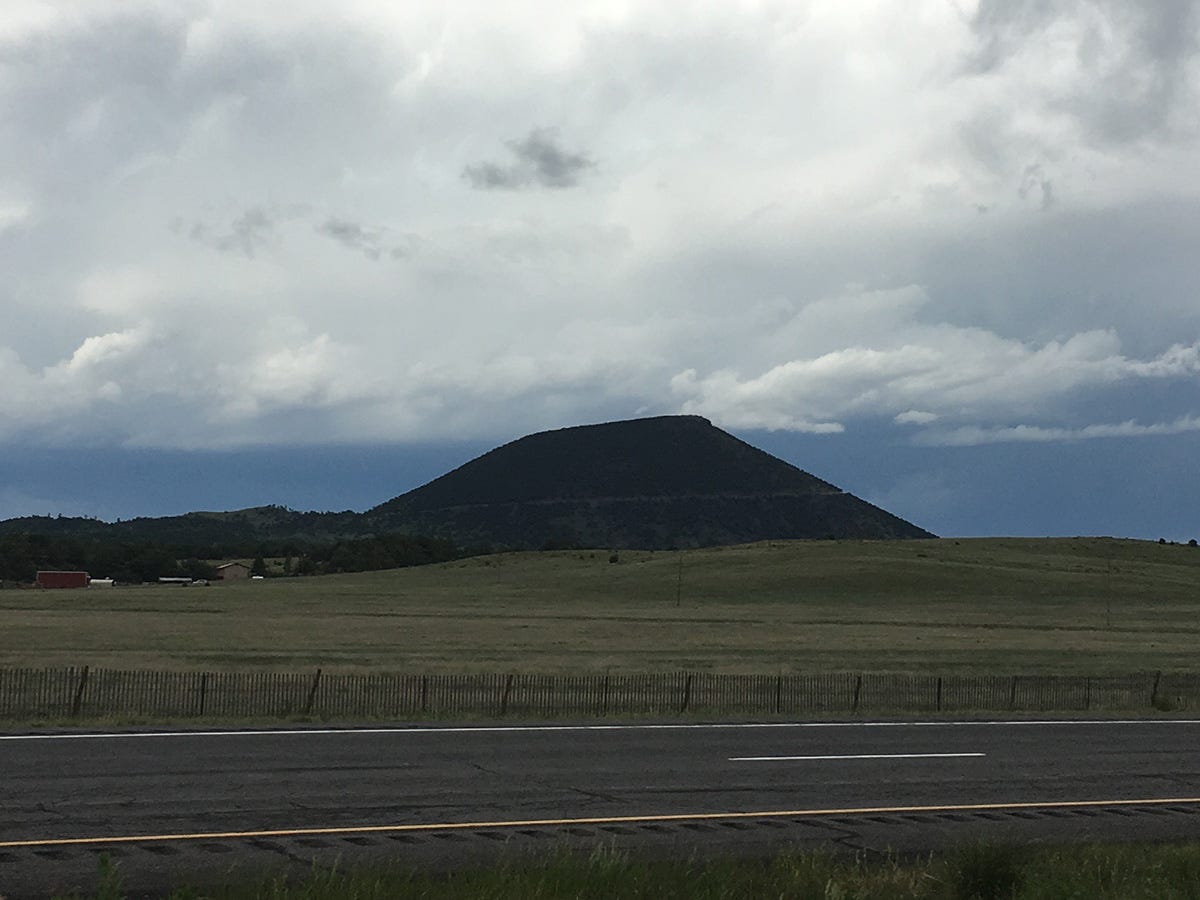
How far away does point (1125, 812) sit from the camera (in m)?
19.2

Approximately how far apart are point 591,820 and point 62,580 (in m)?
184

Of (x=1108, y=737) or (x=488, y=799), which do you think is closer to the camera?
(x=488, y=799)

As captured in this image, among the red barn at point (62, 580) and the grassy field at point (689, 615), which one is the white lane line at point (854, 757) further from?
the red barn at point (62, 580)

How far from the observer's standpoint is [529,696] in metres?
38.2

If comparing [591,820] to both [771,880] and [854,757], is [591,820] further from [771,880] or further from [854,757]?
[854,757]

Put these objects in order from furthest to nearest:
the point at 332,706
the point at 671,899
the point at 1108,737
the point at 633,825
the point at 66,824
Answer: the point at 332,706 < the point at 1108,737 < the point at 633,825 < the point at 66,824 < the point at 671,899

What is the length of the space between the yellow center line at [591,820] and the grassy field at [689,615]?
35.7 meters

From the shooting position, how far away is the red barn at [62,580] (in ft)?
600

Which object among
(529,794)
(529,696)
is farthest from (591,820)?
(529,696)

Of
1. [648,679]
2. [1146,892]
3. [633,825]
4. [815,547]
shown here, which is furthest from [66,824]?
[815,547]

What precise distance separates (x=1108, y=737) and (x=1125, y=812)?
10.5 metres

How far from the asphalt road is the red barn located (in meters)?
173

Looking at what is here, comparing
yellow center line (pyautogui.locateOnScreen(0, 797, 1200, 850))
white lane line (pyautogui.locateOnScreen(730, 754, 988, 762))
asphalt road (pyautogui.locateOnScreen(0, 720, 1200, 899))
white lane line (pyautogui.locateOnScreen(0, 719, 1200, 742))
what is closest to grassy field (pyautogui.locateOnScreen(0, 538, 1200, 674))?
white lane line (pyautogui.locateOnScreen(0, 719, 1200, 742))

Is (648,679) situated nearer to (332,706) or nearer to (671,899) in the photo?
(332,706)
